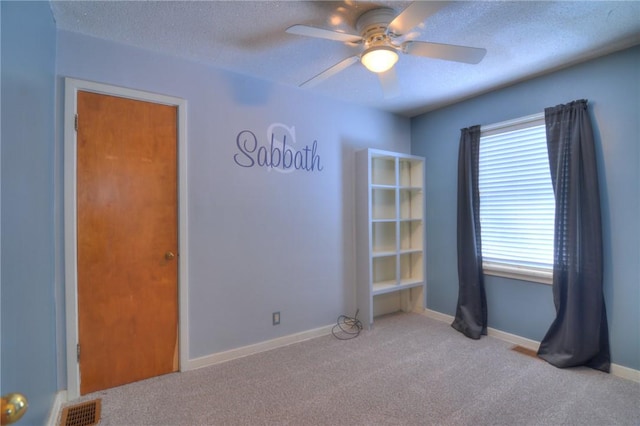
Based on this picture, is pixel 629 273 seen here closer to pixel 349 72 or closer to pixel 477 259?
pixel 477 259

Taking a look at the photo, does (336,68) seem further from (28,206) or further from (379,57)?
(28,206)

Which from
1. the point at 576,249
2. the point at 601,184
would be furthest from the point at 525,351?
the point at 601,184

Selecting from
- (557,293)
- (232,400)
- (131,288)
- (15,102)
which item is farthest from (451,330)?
(15,102)

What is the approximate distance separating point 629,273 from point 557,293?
480 mm

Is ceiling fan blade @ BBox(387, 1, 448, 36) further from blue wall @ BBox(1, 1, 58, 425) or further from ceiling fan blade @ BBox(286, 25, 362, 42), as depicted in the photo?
blue wall @ BBox(1, 1, 58, 425)

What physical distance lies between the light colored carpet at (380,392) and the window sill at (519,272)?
672 mm

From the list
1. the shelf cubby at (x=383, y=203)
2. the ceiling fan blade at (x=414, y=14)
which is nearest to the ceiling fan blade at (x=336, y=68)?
the ceiling fan blade at (x=414, y=14)

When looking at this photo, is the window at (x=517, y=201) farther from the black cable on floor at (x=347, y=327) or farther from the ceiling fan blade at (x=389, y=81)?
the black cable on floor at (x=347, y=327)

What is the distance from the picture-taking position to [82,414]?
193cm

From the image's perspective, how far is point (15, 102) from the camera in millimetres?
1235

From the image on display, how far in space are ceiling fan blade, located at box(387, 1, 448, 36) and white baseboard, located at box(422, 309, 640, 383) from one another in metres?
2.87

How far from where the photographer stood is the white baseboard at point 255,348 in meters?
2.51

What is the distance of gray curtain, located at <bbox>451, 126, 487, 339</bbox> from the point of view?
315 centimetres

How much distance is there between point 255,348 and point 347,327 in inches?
40.8
